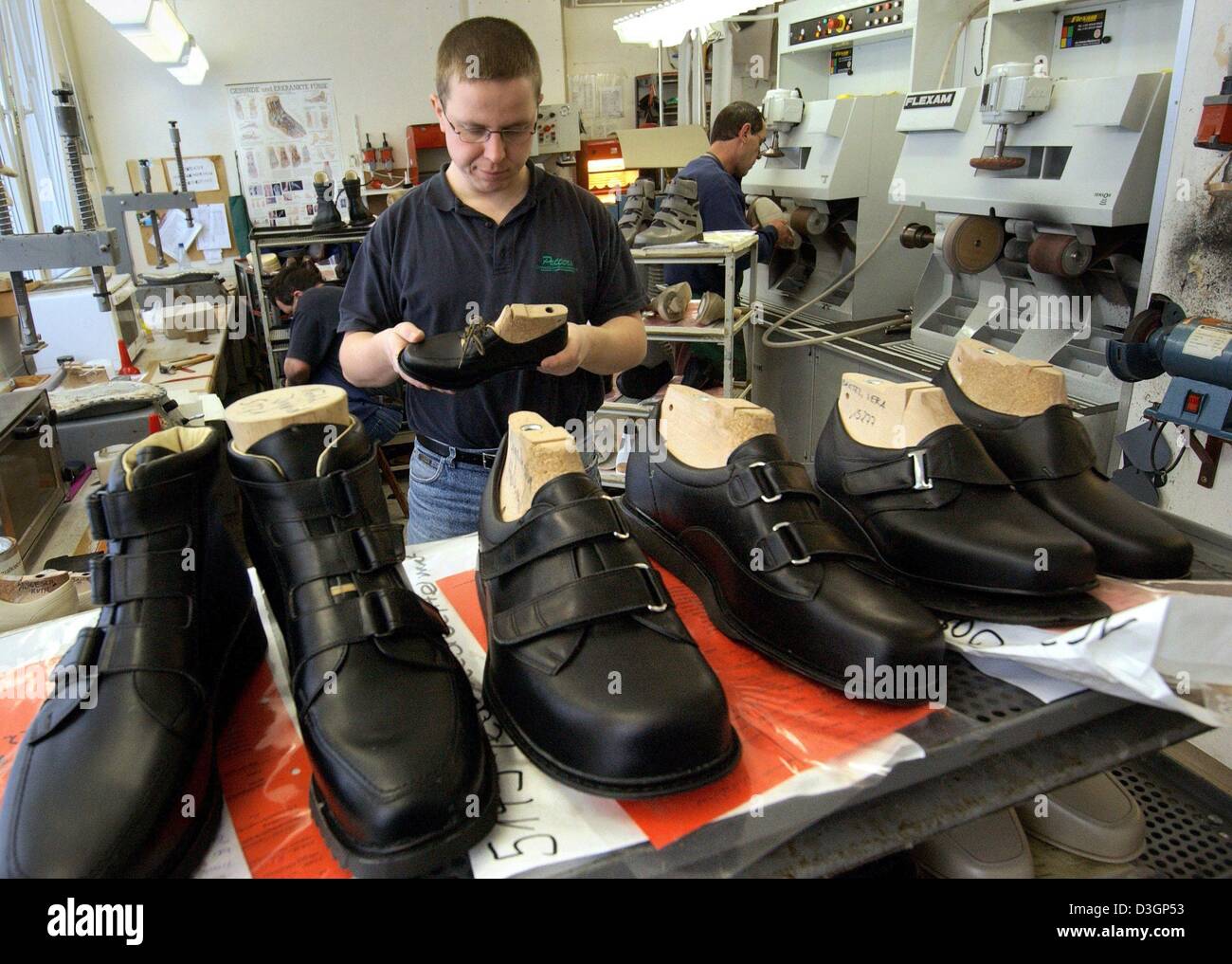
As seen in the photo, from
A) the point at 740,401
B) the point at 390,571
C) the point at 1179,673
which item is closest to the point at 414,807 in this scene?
the point at 390,571

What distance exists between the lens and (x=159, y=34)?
4156 millimetres

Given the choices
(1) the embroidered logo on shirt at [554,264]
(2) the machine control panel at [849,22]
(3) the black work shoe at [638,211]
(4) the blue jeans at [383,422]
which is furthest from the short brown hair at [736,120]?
(1) the embroidered logo on shirt at [554,264]

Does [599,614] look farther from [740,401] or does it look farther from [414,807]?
[740,401]

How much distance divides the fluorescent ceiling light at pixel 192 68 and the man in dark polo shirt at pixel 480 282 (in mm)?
4803

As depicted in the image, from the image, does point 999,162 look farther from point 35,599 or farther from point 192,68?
point 192,68

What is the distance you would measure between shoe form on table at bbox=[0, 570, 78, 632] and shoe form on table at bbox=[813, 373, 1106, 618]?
1.02 m

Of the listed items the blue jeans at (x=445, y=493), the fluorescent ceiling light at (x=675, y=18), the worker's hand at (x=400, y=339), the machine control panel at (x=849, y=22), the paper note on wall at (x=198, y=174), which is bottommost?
the blue jeans at (x=445, y=493)

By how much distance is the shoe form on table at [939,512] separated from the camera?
0.84 m

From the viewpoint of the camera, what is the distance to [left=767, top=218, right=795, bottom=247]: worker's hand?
3650 millimetres

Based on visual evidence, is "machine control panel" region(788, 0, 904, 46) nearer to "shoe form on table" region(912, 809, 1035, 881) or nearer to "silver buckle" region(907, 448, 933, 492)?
"silver buckle" region(907, 448, 933, 492)

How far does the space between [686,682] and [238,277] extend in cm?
618

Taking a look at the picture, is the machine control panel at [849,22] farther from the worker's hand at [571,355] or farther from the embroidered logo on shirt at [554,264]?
the worker's hand at [571,355]

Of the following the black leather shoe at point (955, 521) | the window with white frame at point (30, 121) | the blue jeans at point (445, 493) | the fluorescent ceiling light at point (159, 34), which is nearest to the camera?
the black leather shoe at point (955, 521)
